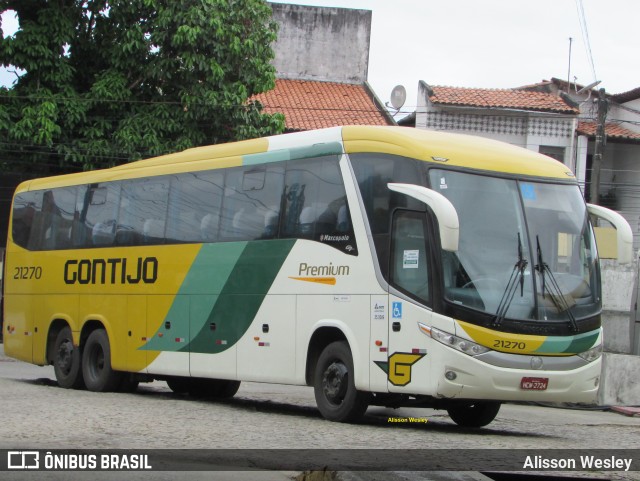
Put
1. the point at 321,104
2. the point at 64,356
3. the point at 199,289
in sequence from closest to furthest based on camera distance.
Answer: the point at 199,289, the point at 64,356, the point at 321,104

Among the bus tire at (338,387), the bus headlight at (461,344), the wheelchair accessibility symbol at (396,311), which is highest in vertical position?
the wheelchair accessibility symbol at (396,311)

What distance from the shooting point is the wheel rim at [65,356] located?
58.9 feet

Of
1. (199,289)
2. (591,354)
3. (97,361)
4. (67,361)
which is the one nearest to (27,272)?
(67,361)

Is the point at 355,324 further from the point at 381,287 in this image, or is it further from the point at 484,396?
the point at 484,396

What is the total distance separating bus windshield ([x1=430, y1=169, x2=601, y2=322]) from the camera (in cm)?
1141

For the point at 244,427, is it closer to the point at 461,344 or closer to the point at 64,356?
the point at 461,344

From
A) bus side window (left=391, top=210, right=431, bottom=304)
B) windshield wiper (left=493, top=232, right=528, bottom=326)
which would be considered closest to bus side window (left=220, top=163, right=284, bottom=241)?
bus side window (left=391, top=210, right=431, bottom=304)

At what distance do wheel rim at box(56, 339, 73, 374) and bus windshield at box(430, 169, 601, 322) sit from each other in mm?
8662

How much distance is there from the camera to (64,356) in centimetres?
1809

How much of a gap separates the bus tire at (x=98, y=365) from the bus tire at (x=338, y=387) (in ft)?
17.4

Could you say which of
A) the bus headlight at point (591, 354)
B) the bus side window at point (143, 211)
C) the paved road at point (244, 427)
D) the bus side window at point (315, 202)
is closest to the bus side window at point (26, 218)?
the bus side window at point (143, 211)

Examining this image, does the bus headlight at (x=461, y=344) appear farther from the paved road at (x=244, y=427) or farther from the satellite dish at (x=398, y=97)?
the satellite dish at (x=398, y=97)

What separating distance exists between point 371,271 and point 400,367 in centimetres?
114

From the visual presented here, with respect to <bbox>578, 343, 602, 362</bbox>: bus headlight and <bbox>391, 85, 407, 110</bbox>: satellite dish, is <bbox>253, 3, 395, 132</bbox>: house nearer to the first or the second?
<bbox>391, 85, 407, 110</bbox>: satellite dish
